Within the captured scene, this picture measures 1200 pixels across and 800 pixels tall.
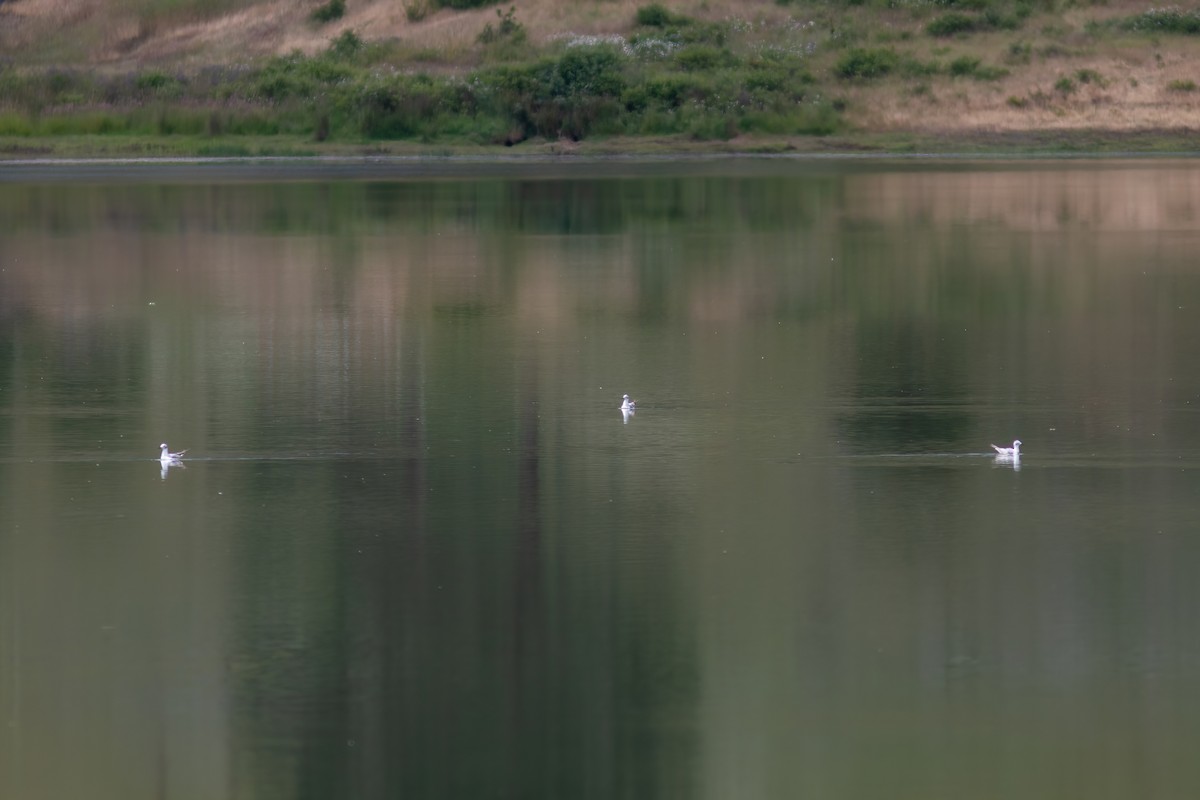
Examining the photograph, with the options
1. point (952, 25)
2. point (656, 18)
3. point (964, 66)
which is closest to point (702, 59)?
point (656, 18)

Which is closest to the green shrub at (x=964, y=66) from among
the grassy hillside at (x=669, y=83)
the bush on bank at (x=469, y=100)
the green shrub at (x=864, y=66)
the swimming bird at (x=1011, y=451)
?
the grassy hillside at (x=669, y=83)

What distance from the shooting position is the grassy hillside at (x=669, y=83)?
47.6 meters

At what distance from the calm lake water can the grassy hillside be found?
2698cm

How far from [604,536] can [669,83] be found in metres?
39.9

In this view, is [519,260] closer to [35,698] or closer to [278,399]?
[278,399]

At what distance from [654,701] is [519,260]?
1573cm

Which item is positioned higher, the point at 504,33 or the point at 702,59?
the point at 504,33

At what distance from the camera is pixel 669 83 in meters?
48.8

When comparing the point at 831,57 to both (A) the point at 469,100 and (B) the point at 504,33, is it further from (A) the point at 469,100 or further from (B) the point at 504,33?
(A) the point at 469,100

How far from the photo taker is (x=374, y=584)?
902cm

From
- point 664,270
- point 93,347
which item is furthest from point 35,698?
point 664,270

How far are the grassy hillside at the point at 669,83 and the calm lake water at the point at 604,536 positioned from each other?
2698 centimetres

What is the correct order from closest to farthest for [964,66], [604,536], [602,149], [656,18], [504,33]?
[604,536]
[602,149]
[964,66]
[504,33]
[656,18]

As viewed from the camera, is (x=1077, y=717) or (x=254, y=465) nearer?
(x=1077, y=717)
